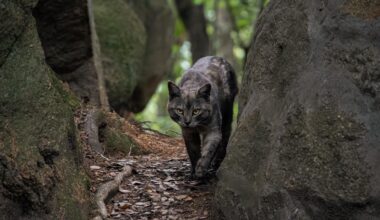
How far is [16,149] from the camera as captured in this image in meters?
5.29

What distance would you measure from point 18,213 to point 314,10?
9.84ft

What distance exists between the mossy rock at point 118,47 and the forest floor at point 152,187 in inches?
144

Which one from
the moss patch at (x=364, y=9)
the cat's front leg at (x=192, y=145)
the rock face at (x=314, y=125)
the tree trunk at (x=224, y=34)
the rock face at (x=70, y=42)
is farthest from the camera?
the tree trunk at (x=224, y=34)

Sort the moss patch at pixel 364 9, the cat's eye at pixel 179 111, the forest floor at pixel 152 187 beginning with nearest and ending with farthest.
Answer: the moss patch at pixel 364 9 → the forest floor at pixel 152 187 → the cat's eye at pixel 179 111

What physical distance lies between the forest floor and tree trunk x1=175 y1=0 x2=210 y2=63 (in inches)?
338

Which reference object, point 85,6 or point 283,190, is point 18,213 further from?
point 85,6

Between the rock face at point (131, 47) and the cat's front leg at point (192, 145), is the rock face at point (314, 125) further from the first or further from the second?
the rock face at point (131, 47)

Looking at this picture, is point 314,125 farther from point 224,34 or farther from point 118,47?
point 224,34

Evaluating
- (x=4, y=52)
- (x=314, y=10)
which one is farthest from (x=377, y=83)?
(x=4, y=52)

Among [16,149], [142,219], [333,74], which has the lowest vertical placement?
[142,219]

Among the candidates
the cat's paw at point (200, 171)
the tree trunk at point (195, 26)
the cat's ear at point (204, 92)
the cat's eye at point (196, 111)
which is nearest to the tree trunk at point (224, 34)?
the tree trunk at point (195, 26)

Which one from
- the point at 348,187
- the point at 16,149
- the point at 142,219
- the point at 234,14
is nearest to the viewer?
the point at 348,187

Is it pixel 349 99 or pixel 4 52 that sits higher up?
pixel 4 52

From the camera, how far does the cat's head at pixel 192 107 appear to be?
7422 mm
